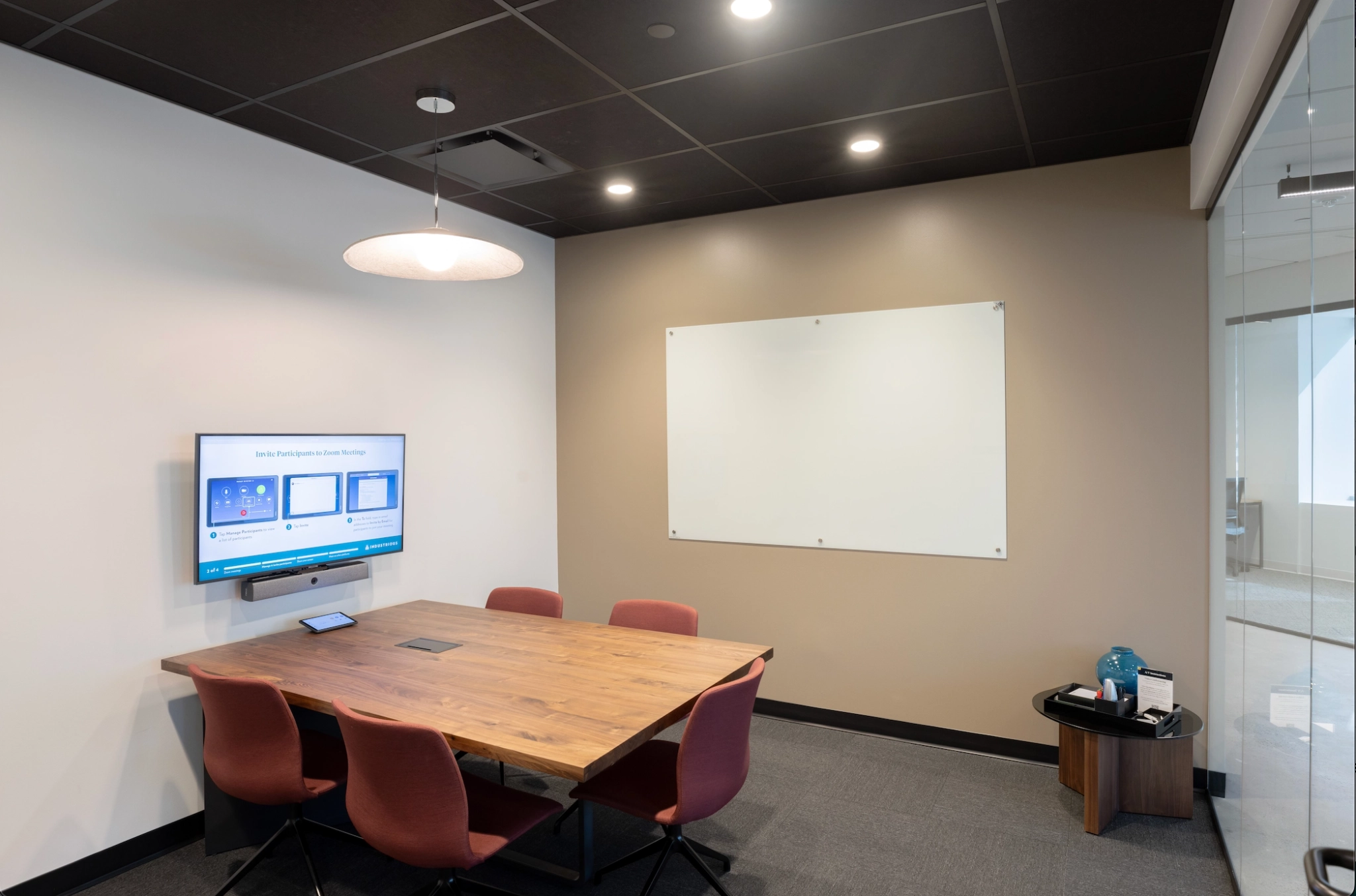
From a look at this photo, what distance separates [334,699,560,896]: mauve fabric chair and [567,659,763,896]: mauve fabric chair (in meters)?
0.41

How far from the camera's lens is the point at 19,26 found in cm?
252

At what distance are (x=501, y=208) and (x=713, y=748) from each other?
11.3ft

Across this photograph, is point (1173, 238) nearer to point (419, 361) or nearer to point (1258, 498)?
point (1258, 498)

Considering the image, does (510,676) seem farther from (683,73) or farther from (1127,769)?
(1127,769)

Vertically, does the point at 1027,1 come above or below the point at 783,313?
above

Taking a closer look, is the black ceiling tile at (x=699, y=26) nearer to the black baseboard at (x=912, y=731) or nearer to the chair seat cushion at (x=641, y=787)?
the chair seat cushion at (x=641, y=787)

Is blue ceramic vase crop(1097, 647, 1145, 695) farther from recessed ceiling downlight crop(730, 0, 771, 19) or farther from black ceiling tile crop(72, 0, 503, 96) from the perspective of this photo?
black ceiling tile crop(72, 0, 503, 96)

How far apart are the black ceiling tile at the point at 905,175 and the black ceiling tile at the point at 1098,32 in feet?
2.74

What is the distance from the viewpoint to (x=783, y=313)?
447 cm

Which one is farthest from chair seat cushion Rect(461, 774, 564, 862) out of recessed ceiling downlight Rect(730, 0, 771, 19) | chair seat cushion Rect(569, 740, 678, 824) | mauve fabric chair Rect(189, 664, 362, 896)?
recessed ceiling downlight Rect(730, 0, 771, 19)

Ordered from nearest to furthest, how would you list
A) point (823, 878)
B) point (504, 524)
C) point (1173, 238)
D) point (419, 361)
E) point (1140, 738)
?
point (823, 878) < point (1140, 738) < point (1173, 238) < point (419, 361) < point (504, 524)

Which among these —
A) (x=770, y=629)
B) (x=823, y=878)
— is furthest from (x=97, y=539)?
(x=770, y=629)

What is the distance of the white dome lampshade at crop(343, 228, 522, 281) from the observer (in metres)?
2.61

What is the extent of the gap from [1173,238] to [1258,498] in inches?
66.5
